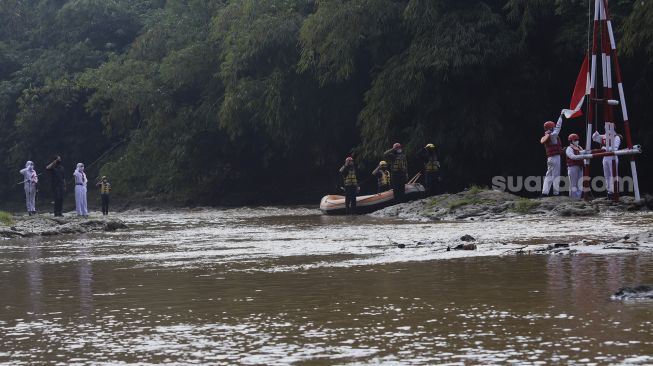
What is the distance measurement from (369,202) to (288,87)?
885 cm

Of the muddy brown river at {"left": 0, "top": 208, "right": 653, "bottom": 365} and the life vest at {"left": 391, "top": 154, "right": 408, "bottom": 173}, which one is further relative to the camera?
the life vest at {"left": 391, "top": 154, "right": 408, "bottom": 173}

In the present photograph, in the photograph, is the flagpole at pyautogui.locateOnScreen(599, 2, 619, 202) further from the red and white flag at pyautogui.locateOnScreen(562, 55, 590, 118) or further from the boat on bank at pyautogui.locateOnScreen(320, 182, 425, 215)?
the boat on bank at pyautogui.locateOnScreen(320, 182, 425, 215)

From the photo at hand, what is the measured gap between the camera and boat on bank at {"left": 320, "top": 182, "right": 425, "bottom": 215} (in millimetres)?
25953

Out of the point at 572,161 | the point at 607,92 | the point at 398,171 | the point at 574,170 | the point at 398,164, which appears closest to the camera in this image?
the point at 607,92

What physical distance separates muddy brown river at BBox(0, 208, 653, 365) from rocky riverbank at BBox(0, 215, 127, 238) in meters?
5.38

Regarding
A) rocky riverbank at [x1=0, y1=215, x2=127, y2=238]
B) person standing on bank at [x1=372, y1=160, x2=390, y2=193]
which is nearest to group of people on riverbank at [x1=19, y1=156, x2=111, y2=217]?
rocky riverbank at [x1=0, y1=215, x2=127, y2=238]

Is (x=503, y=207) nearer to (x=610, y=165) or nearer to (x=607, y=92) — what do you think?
(x=610, y=165)

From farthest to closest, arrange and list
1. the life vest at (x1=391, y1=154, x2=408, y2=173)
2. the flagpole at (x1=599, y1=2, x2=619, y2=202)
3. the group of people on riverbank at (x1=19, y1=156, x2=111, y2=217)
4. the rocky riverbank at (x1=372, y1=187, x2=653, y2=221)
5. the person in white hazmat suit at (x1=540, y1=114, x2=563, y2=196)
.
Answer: the group of people on riverbank at (x1=19, y1=156, x2=111, y2=217) → the life vest at (x1=391, y1=154, x2=408, y2=173) → the person in white hazmat suit at (x1=540, y1=114, x2=563, y2=196) → the flagpole at (x1=599, y1=2, x2=619, y2=202) → the rocky riverbank at (x1=372, y1=187, x2=653, y2=221)

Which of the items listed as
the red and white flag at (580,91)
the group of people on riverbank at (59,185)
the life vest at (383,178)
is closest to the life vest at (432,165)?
the life vest at (383,178)

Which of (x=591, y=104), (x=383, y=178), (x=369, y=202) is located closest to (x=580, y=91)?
(x=591, y=104)

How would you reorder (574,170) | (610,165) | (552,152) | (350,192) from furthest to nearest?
→ (350,192) < (552,152) < (574,170) < (610,165)

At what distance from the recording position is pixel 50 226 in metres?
20.2

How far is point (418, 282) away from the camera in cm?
878

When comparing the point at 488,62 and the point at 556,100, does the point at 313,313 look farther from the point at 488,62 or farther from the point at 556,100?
the point at 556,100
